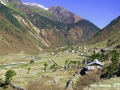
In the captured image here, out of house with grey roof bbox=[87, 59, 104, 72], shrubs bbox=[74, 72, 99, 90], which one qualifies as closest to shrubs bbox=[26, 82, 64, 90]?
shrubs bbox=[74, 72, 99, 90]

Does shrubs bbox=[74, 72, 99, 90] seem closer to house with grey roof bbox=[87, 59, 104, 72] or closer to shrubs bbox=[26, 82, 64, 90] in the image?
shrubs bbox=[26, 82, 64, 90]

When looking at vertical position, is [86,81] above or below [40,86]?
above

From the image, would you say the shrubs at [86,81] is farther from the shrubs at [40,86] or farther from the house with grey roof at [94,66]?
the house with grey roof at [94,66]

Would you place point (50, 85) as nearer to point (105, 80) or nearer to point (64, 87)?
point (64, 87)

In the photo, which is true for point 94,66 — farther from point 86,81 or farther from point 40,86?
point 40,86

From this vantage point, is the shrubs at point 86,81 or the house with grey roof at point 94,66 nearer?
the shrubs at point 86,81

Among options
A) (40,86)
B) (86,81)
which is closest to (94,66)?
(86,81)

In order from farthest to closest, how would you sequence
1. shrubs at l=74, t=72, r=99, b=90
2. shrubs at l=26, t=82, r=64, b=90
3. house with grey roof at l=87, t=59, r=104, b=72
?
house with grey roof at l=87, t=59, r=104, b=72 → shrubs at l=26, t=82, r=64, b=90 → shrubs at l=74, t=72, r=99, b=90

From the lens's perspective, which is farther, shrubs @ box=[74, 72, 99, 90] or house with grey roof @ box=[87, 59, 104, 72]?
house with grey roof @ box=[87, 59, 104, 72]

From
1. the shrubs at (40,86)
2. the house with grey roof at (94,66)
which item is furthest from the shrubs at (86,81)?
the house with grey roof at (94,66)

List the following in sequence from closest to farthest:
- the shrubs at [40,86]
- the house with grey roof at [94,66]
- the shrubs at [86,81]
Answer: the shrubs at [86,81]
the shrubs at [40,86]
the house with grey roof at [94,66]

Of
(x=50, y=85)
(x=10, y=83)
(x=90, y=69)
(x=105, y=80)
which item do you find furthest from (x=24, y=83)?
(x=105, y=80)

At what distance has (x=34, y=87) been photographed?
60.3m

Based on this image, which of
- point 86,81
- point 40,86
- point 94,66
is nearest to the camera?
point 86,81
